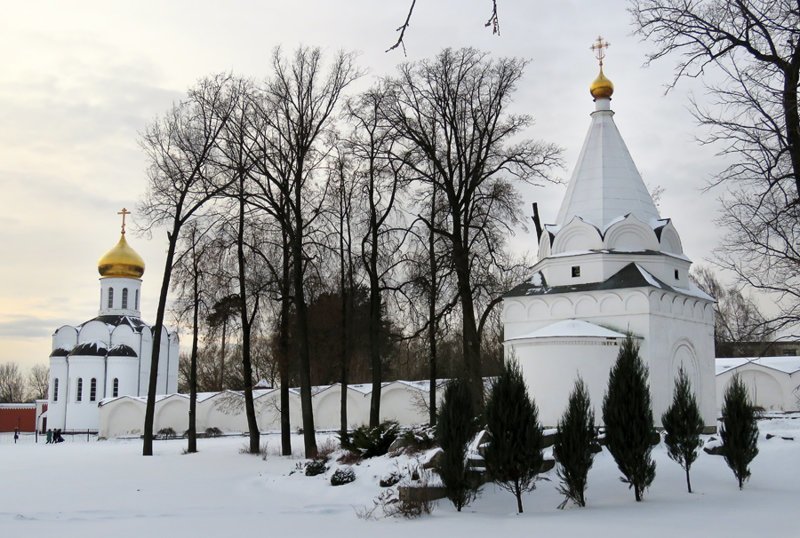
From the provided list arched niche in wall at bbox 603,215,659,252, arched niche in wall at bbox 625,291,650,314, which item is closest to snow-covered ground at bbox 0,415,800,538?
arched niche in wall at bbox 625,291,650,314

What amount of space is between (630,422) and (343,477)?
5.71 metres

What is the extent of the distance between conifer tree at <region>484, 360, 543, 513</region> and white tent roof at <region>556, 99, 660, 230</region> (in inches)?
390

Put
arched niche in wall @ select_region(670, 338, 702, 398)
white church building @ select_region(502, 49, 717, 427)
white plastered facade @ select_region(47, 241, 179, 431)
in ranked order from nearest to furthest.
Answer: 1. white church building @ select_region(502, 49, 717, 427)
2. arched niche in wall @ select_region(670, 338, 702, 398)
3. white plastered facade @ select_region(47, 241, 179, 431)

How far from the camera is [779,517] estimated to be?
11.3 m

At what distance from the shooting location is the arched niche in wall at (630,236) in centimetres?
2180

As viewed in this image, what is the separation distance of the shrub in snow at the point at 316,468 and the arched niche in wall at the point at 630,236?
972cm

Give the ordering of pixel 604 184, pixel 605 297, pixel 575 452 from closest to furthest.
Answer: pixel 575 452, pixel 605 297, pixel 604 184

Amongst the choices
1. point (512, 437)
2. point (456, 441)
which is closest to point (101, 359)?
point (456, 441)

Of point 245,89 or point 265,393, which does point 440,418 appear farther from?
point 265,393

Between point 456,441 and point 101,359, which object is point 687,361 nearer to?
point 456,441

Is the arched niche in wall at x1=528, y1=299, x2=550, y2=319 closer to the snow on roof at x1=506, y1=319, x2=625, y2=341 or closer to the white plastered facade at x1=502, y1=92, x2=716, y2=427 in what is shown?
the white plastered facade at x1=502, y1=92, x2=716, y2=427

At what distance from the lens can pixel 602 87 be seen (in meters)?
24.0

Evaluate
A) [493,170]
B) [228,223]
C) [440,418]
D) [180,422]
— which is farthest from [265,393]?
[440,418]

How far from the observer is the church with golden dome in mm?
49281
